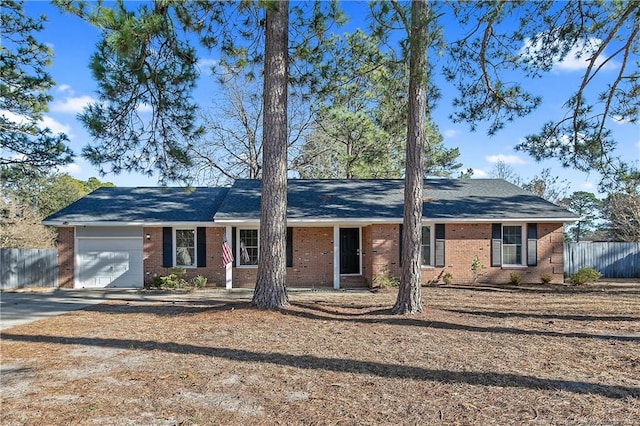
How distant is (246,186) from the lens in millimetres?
17359

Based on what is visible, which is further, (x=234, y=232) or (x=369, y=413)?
(x=234, y=232)

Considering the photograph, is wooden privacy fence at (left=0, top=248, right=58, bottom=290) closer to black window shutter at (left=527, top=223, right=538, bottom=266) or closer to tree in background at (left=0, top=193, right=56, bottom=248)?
tree in background at (left=0, top=193, right=56, bottom=248)

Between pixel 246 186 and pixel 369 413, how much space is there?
14340mm

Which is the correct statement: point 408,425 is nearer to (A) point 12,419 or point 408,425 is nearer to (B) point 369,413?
(B) point 369,413

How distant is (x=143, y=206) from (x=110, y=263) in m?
2.42

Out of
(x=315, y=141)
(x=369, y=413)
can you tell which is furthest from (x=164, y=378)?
(x=315, y=141)

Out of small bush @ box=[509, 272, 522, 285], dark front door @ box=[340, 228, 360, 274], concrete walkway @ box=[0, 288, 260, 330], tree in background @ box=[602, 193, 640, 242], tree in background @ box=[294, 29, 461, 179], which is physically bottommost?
concrete walkway @ box=[0, 288, 260, 330]

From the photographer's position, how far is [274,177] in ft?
28.0

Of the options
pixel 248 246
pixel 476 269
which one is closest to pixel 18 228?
pixel 248 246

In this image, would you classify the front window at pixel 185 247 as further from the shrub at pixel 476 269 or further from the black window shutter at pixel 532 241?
the black window shutter at pixel 532 241

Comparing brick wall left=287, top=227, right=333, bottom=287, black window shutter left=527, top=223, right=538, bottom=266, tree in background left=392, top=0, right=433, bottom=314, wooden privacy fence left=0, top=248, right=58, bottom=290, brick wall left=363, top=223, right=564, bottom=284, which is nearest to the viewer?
tree in background left=392, top=0, right=433, bottom=314

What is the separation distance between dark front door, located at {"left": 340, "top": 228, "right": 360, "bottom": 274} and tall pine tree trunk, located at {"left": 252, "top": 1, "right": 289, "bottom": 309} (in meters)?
7.05

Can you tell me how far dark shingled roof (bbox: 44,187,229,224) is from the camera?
15.0 m

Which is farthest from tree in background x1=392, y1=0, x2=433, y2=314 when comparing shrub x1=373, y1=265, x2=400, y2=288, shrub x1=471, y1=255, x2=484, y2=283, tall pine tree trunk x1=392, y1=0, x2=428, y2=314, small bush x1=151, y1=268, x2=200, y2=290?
small bush x1=151, y1=268, x2=200, y2=290
